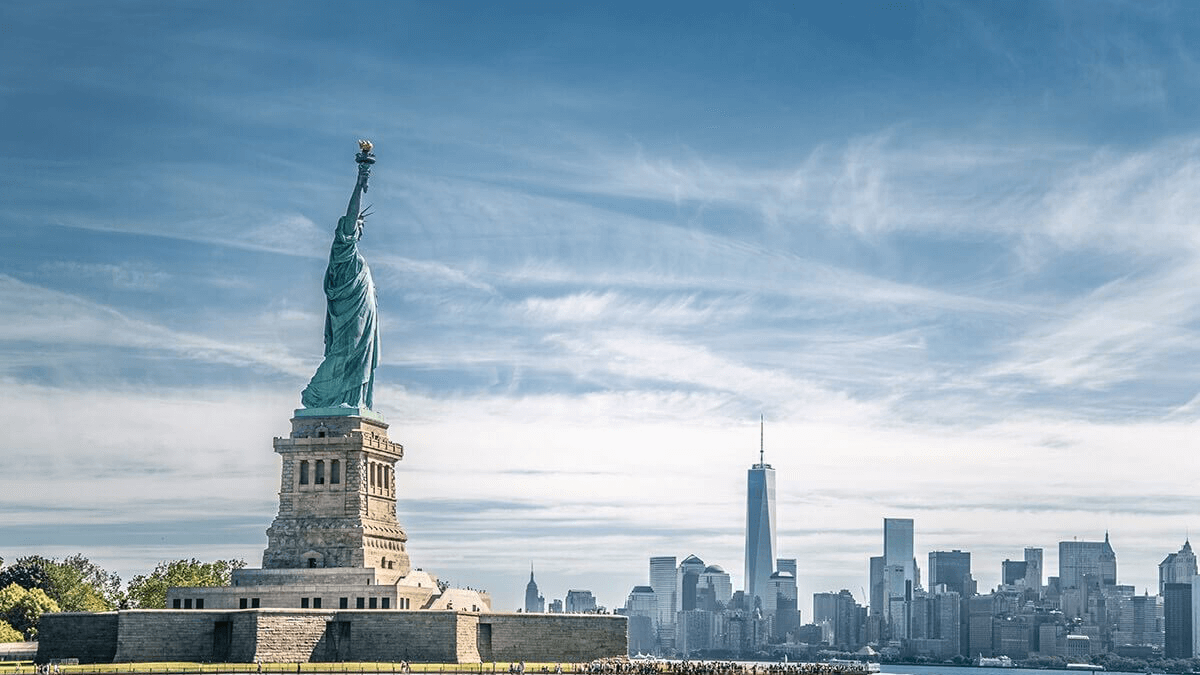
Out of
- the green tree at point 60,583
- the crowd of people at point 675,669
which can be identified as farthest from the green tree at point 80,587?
the crowd of people at point 675,669

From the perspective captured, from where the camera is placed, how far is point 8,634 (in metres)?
137

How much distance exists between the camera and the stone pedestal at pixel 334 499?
12350 centimetres

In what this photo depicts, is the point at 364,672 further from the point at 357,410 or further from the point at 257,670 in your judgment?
the point at 357,410

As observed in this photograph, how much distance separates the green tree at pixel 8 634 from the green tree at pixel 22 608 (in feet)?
22.4

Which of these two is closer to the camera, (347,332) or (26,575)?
(347,332)

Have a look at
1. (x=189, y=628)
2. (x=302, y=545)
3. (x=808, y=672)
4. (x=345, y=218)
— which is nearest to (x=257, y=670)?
(x=189, y=628)

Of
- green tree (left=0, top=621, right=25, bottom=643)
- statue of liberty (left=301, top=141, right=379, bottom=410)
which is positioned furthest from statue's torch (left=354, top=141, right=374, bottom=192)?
green tree (left=0, top=621, right=25, bottom=643)

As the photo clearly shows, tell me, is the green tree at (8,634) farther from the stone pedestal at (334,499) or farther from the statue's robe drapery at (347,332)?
the statue's robe drapery at (347,332)

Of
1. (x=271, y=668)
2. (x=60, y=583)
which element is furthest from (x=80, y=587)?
(x=271, y=668)

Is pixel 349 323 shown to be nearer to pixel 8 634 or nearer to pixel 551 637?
pixel 551 637

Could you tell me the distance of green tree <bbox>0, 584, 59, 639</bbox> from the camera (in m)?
148

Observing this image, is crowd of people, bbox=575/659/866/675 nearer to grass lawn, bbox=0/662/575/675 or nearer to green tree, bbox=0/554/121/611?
grass lawn, bbox=0/662/575/675

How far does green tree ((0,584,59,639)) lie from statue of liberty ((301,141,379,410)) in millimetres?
35780

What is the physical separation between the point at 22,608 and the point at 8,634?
12569mm
